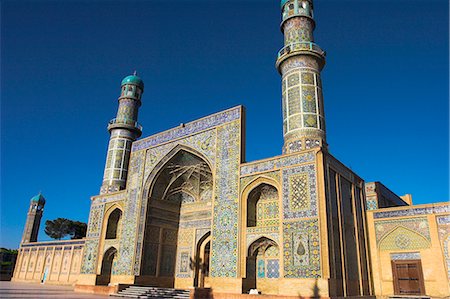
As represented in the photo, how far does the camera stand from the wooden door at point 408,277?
10430 mm

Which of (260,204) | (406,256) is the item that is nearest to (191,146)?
(260,204)

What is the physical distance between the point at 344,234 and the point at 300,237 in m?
1.64

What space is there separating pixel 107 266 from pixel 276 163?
9.07m

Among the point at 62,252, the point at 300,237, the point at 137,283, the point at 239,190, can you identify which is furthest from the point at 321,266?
the point at 62,252

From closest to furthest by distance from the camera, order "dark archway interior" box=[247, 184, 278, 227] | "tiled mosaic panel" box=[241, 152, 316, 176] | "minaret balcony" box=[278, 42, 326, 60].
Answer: "tiled mosaic panel" box=[241, 152, 316, 176] → "dark archway interior" box=[247, 184, 278, 227] → "minaret balcony" box=[278, 42, 326, 60]

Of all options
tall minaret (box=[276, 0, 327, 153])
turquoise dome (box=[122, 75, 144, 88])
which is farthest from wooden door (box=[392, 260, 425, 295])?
turquoise dome (box=[122, 75, 144, 88])

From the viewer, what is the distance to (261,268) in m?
10.9

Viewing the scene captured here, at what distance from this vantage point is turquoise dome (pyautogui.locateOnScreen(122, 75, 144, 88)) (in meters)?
18.7

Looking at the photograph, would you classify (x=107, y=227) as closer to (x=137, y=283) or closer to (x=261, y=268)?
(x=137, y=283)

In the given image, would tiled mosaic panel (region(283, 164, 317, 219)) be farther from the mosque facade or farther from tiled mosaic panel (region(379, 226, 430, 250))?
tiled mosaic panel (region(379, 226, 430, 250))

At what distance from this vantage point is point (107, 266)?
14789 mm

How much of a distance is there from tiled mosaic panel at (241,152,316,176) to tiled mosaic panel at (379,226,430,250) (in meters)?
4.15

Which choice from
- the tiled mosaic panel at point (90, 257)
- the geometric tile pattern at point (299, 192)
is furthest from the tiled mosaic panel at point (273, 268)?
the tiled mosaic panel at point (90, 257)

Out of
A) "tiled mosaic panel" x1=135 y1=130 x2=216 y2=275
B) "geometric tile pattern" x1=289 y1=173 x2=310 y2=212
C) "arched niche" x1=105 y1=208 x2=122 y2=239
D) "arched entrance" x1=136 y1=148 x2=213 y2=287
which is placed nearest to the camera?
"geometric tile pattern" x1=289 y1=173 x2=310 y2=212
